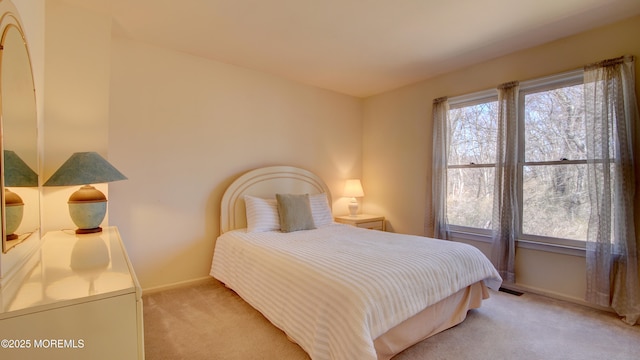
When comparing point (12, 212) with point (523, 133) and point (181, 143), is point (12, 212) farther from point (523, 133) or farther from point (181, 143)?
point (523, 133)

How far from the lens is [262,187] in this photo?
3.52 metres

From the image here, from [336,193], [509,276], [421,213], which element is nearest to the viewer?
[509,276]

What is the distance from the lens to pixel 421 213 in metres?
3.89

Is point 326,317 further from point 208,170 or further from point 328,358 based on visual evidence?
point 208,170

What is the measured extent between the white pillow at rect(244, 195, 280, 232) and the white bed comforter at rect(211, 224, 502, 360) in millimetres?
214

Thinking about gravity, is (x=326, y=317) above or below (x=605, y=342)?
above

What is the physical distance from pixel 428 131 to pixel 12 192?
3828mm

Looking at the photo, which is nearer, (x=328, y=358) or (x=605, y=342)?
(x=328, y=358)

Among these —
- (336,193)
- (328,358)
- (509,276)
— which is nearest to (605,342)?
(509,276)

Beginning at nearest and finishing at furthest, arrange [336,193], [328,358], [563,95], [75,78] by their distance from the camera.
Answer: [328,358]
[75,78]
[563,95]
[336,193]

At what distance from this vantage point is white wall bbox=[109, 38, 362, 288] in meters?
2.73

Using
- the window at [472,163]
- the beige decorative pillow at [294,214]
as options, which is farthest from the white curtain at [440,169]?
the beige decorative pillow at [294,214]

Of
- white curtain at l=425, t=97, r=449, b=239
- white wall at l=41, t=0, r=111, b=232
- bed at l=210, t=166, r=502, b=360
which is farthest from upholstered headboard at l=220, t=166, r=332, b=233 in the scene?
white curtain at l=425, t=97, r=449, b=239

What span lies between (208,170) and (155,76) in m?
1.06
